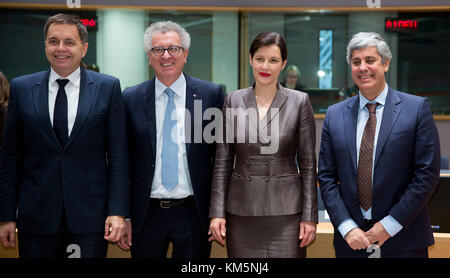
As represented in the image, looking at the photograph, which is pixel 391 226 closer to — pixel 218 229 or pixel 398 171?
pixel 398 171

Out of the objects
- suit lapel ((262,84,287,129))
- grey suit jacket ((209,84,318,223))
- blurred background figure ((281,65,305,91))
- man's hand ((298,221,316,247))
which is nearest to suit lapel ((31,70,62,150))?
grey suit jacket ((209,84,318,223))

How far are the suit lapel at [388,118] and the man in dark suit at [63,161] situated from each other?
120 cm

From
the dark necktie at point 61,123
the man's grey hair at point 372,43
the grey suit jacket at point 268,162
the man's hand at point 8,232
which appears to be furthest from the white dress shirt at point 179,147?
the man's grey hair at point 372,43

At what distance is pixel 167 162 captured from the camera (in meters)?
2.39

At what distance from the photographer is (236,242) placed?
7.61ft

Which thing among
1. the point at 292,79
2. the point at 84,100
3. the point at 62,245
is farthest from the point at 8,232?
the point at 292,79

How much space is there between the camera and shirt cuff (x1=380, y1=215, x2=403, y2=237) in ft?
7.00

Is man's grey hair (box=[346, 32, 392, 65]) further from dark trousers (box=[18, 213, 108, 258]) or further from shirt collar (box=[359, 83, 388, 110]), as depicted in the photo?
dark trousers (box=[18, 213, 108, 258])

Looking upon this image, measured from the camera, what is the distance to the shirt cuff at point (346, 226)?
86.3 inches

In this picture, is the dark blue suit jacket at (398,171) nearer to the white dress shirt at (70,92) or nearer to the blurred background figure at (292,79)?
the white dress shirt at (70,92)

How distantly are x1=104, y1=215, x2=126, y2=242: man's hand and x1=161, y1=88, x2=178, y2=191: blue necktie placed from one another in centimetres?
28

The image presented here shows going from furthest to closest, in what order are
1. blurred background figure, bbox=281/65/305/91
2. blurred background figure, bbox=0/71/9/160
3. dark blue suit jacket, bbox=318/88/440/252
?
blurred background figure, bbox=281/65/305/91 → blurred background figure, bbox=0/71/9/160 → dark blue suit jacket, bbox=318/88/440/252

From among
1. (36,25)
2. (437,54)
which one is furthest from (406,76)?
(36,25)

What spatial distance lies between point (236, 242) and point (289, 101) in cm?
74
